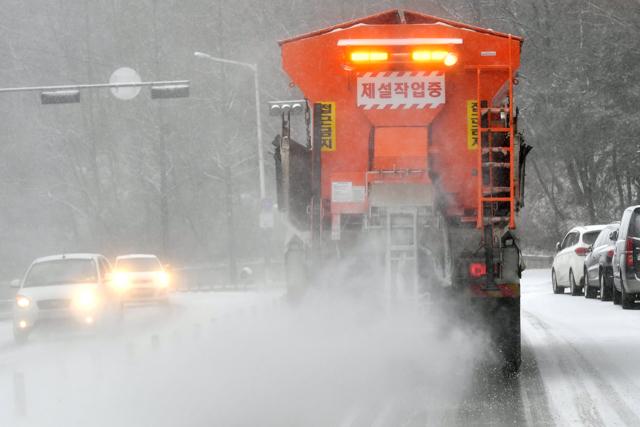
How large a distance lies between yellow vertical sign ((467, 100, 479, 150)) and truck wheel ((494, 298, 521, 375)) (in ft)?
5.45

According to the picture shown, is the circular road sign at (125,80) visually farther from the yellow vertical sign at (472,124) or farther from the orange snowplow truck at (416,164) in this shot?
the yellow vertical sign at (472,124)

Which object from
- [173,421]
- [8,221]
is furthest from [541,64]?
[173,421]

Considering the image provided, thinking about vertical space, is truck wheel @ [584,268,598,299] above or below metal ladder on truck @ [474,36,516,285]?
below

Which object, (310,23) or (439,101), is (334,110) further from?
(310,23)

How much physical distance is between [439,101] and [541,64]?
36741 millimetres

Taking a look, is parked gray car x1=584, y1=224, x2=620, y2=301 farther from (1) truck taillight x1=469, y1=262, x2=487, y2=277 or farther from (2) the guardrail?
(2) the guardrail

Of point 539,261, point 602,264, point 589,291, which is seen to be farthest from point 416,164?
point 539,261

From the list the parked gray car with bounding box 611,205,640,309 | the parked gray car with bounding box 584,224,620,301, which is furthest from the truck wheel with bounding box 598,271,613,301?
the parked gray car with bounding box 611,205,640,309

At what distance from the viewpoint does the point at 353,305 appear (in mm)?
14023

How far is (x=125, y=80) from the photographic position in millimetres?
62125

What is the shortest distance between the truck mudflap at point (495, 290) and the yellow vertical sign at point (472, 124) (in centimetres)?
146

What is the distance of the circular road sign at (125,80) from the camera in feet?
205

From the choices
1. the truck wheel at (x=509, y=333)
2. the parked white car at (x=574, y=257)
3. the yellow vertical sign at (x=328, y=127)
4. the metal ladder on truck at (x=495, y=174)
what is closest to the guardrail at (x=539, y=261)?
the parked white car at (x=574, y=257)

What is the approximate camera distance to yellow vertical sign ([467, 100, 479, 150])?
1353 centimetres
